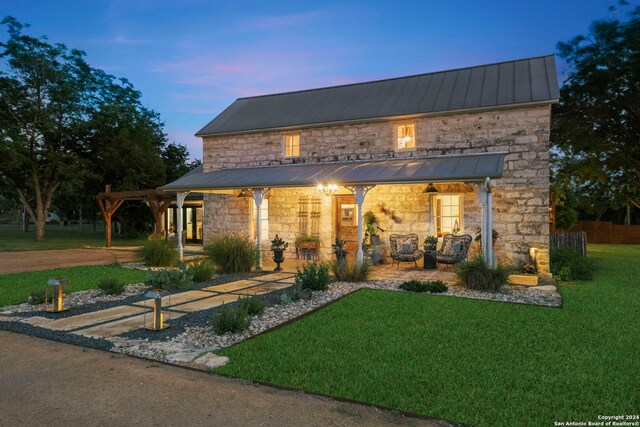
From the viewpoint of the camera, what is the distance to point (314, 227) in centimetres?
1273

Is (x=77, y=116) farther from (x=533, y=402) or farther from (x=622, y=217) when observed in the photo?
(x=622, y=217)

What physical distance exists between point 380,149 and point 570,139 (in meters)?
9.20

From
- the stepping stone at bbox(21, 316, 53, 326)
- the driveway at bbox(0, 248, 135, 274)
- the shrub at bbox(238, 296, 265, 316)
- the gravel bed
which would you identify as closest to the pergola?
the driveway at bbox(0, 248, 135, 274)

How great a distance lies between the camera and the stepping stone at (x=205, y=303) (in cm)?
631

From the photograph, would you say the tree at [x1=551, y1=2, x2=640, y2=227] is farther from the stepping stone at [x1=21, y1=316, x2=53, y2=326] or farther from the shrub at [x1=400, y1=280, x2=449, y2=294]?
the stepping stone at [x1=21, y1=316, x2=53, y2=326]

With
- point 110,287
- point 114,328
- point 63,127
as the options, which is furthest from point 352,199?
point 63,127

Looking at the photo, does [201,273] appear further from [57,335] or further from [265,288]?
[57,335]

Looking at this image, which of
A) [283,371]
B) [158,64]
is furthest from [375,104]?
[158,64]

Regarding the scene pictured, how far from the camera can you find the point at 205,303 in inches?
262

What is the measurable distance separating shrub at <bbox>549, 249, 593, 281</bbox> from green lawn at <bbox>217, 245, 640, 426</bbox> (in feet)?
9.98

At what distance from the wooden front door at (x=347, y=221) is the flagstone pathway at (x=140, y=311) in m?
4.13

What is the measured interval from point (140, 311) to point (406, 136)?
851 cm

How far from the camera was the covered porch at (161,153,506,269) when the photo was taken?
9.31 m

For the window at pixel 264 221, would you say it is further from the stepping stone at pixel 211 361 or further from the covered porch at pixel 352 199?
the stepping stone at pixel 211 361
